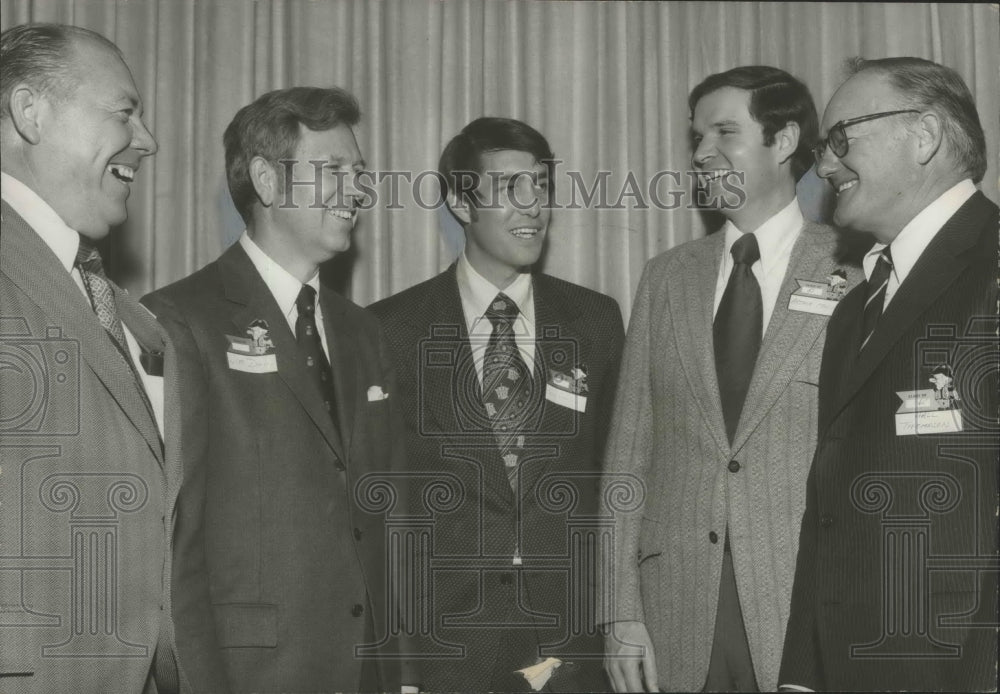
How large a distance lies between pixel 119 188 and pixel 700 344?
154 cm

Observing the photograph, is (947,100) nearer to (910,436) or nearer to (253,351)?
(910,436)

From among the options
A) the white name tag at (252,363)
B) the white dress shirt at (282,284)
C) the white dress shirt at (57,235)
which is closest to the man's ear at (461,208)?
the white dress shirt at (282,284)

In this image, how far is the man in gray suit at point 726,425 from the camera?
2838mm

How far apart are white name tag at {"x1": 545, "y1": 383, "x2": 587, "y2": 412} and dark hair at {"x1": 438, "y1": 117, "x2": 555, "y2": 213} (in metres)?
0.59

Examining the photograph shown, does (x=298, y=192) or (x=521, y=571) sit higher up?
(x=298, y=192)

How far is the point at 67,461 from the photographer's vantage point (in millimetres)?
2570

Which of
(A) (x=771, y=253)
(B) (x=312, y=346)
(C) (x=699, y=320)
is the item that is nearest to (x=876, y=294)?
(A) (x=771, y=253)

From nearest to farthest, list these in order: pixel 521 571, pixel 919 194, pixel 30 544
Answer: pixel 30 544 < pixel 919 194 < pixel 521 571

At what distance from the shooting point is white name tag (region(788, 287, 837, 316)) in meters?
2.93

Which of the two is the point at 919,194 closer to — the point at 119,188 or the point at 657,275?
the point at 657,275

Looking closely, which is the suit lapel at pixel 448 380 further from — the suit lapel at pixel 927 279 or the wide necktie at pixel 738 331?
the suit lapel at pixel 927 279

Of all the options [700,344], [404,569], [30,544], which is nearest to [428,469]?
[404,569]

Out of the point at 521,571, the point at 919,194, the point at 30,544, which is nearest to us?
the point at 30,544

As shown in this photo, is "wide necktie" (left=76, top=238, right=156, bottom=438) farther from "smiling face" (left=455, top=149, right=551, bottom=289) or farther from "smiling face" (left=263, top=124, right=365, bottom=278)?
"smiling face" (left=455, top=149, right=551, bottom=289)
